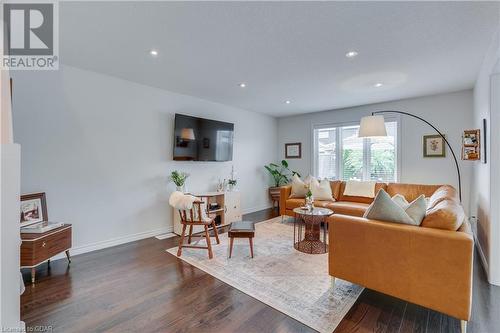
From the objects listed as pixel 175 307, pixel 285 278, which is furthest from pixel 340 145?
pixel 175 307

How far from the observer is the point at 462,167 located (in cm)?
416

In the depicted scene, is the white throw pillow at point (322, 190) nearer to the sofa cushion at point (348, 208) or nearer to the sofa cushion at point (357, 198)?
the sofa cushion at point (357, 198)

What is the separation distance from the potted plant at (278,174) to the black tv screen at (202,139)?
5.41 feet

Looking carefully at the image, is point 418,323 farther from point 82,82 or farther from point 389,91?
point 82,82

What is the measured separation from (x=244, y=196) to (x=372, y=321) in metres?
4.06

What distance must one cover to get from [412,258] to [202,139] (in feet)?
12.1

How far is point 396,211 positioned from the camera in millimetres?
1973

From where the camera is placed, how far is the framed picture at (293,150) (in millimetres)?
6270

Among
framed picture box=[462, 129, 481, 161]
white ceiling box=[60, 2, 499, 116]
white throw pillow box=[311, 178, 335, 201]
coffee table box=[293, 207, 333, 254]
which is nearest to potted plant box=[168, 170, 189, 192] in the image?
white ceiling box=[60, 2, 499, 116]

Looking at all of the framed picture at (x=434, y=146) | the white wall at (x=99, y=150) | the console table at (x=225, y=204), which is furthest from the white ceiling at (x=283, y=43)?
the console table at (x=225, y=204)

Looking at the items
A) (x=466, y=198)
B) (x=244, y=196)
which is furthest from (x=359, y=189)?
(x=244, y=196)

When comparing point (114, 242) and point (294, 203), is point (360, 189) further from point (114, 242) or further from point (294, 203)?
point (114, 242)

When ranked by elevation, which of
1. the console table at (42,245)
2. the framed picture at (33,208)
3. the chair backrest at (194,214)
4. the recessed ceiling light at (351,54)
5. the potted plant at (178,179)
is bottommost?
the console table at (42,245)

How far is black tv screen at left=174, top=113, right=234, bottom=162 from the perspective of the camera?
13.8 feet
